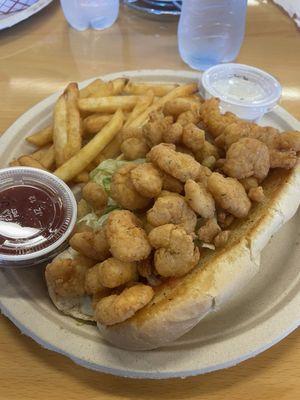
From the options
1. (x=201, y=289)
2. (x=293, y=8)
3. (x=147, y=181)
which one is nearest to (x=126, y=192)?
(x=147, y=181)

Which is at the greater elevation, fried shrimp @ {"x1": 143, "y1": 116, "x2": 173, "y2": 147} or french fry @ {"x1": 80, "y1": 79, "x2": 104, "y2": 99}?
fried shrimp @ {"x1": 143, "y1": 116, "x2": 173, "y2": 147}

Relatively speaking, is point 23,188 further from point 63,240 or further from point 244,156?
point 244,156

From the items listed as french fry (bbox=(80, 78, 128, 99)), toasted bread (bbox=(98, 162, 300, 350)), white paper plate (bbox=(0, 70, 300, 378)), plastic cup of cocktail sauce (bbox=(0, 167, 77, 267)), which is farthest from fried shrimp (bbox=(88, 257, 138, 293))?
french fry (bbox=(80, 78, 128, 99))

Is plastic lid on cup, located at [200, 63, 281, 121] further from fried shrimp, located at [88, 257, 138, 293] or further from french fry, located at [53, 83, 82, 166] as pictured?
fried shrimp, located at [88, 257, 138, 293]

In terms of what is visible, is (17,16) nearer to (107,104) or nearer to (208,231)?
(107,104)

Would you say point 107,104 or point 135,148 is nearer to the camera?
point 135,148

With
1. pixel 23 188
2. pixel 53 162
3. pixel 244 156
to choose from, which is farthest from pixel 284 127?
pixel 23 188
